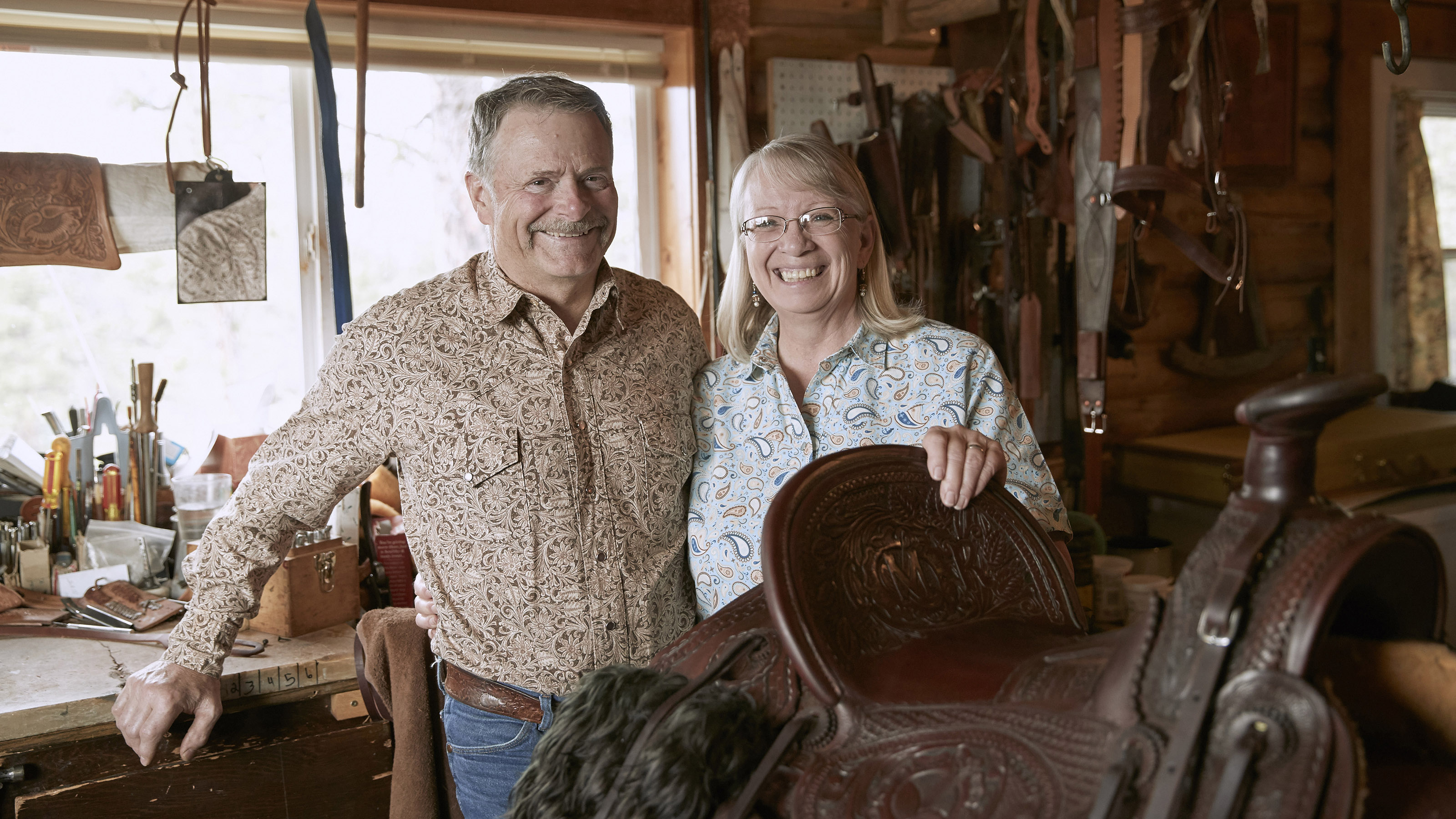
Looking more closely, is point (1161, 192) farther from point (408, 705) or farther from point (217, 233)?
point (217, 233)

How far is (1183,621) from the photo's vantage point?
681mm

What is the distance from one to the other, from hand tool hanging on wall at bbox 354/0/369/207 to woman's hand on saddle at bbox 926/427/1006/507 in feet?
5.38

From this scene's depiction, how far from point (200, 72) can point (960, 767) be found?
2.41m

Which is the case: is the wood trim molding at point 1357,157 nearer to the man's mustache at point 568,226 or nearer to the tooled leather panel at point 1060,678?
the man's mustache at point 568,226

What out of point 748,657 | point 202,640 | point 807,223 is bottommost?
point 202,640

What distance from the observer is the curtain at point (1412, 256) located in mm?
3930

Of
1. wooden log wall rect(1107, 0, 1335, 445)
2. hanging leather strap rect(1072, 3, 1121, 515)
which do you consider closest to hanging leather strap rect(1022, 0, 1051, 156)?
hanging leather strap rect(1072, 3, 1121, 515)

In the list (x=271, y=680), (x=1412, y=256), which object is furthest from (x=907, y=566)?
(x=1412, y=256)

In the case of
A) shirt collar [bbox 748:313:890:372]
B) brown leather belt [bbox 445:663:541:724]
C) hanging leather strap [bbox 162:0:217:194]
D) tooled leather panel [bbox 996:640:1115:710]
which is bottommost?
brown leather belt [bbox 445:663:541:724]

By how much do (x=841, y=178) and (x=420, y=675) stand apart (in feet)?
3.76

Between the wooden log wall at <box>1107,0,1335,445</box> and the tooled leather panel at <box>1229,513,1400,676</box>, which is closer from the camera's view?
the tooled leather panel at <box>1229,513,1400,676</box>

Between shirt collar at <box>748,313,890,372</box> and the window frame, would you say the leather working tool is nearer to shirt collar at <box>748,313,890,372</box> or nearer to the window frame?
the window frame

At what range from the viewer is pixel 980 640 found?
945mm

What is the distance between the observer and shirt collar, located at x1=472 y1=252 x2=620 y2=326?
1.50 metres
